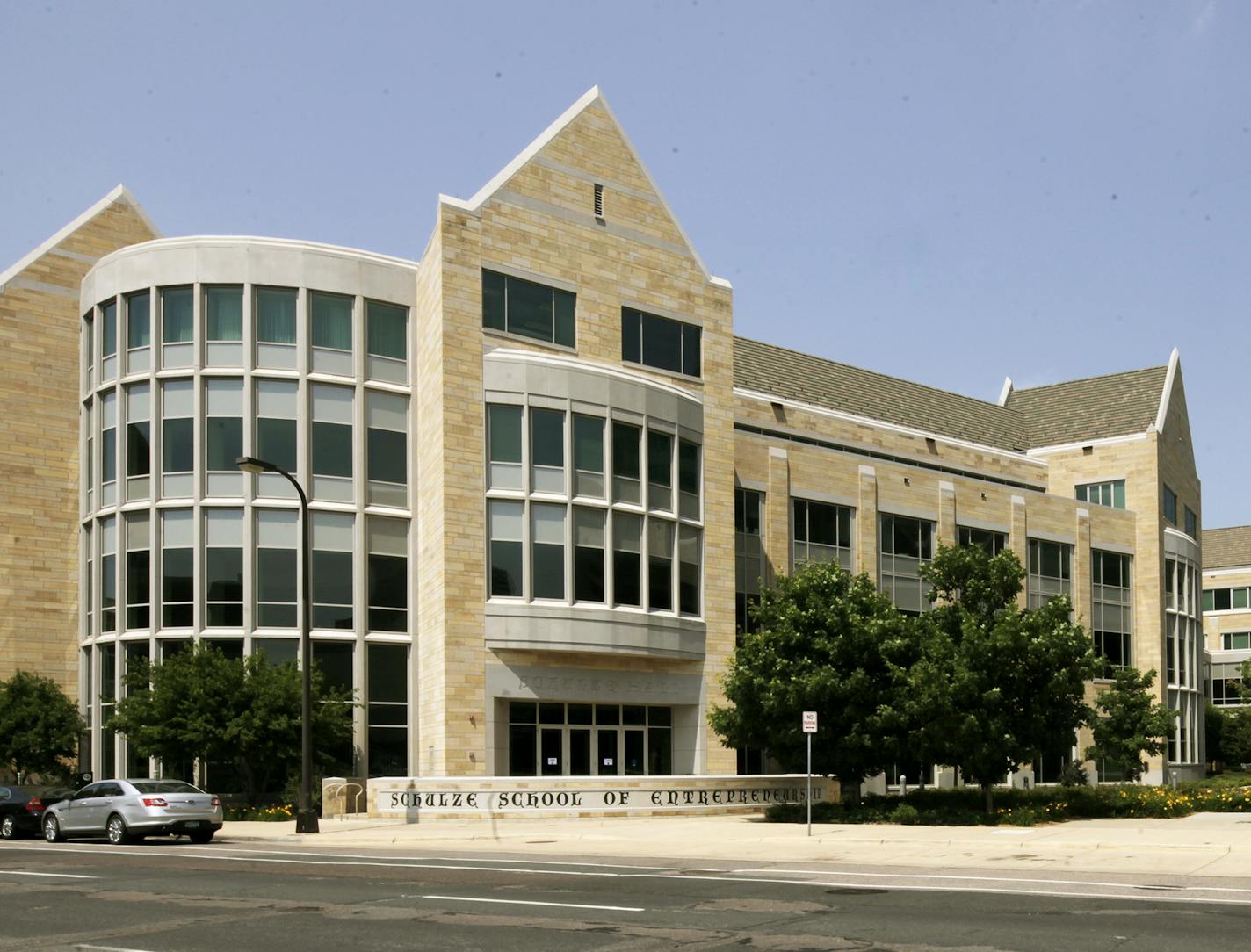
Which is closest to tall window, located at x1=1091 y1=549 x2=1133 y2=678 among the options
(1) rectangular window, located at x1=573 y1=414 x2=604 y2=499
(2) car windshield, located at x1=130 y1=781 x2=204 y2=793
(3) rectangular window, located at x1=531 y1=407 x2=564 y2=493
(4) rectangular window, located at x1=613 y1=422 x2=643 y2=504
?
(4) rectangular window, located at x1=613 y1=422 x2=643 y2=504

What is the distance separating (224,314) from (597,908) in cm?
3032

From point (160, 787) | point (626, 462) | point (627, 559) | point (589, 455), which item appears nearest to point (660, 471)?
point (626, 462)

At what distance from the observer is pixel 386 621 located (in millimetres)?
41906

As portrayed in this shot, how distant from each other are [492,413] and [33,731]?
16.7m

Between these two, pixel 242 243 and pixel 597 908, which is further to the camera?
pixel 242 243

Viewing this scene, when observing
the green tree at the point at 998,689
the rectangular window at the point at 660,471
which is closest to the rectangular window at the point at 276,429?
the rectangular window at the point at 660,471

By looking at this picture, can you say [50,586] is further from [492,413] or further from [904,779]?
[904,779]

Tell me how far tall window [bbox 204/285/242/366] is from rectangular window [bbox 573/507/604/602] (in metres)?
11.2

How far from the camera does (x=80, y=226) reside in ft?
156

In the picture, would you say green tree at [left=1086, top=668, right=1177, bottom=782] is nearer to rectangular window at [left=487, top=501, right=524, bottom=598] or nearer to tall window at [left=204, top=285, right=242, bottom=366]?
rectangular window at [left=487, top=501, right=524, bottom=598]

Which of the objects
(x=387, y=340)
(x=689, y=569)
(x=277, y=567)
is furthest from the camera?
(x=387, y=340)

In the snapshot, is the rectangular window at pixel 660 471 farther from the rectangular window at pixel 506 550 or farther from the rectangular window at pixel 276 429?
the rectangular window at pixel 276 429

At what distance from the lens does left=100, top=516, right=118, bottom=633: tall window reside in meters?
42.2

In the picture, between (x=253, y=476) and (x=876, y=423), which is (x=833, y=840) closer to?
(x=253, y=476)
